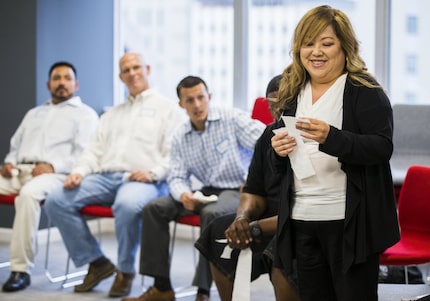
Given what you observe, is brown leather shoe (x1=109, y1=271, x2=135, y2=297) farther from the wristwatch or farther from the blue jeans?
the wristwatch

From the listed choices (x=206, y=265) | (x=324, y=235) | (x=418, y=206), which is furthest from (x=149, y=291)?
(x=324, y=235)

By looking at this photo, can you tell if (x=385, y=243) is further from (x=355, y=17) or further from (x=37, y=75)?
(x=37, y=75)

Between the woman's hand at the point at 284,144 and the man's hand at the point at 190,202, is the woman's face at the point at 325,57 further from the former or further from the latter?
the man's hand at the point at 190,202

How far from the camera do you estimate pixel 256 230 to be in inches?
115

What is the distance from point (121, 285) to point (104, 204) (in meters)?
0.56

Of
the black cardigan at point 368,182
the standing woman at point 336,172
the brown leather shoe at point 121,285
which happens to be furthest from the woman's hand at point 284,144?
the brown leather shoe at point 121,285

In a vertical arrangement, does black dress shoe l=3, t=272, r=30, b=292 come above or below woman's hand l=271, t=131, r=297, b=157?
below

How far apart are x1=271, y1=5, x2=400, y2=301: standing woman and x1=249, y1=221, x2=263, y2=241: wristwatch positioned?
533 millimetres

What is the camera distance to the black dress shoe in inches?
177

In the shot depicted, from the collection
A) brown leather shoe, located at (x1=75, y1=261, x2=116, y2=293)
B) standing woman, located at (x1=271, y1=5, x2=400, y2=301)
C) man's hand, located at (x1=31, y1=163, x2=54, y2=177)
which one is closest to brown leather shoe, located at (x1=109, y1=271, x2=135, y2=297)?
brown leather shoe, located at (x1=75, y1=261, x2=116, y2=293)

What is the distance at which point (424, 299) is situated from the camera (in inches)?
84.6

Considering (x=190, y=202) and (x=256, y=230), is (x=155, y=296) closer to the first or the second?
(x=190, y=202)

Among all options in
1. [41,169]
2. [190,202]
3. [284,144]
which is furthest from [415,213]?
[41,169]

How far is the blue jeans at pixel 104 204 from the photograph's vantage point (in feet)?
14.3
